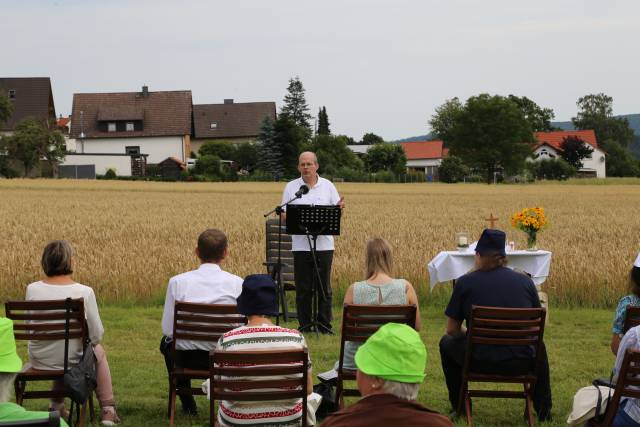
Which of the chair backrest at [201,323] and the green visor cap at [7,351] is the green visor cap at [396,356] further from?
the chair backrest at [201,323]

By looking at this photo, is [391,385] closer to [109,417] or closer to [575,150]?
[109,417]

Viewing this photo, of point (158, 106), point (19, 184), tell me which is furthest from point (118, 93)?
point (19, 184)

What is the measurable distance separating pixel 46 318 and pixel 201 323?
102 centimetres

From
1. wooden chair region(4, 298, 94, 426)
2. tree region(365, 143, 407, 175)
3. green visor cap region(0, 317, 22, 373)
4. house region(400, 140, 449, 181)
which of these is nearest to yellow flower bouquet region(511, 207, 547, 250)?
wooden chair region(4, 298, 94, 426)

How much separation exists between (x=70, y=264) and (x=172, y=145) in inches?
4051

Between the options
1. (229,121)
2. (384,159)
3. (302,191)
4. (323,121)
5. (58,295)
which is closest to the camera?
(58,295)

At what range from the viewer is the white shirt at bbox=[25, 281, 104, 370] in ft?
20.2

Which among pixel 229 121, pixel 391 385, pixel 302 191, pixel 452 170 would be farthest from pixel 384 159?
pixel 391 385

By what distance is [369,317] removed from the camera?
6.23m

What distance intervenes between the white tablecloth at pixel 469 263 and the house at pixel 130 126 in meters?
97.7

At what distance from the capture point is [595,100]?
6398 inches

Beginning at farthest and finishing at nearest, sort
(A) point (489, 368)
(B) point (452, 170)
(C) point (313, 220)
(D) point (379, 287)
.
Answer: (B) point (452, 170) < (C) point (313, 220) < (D) point (379, 287) < (A) point (489, 368)

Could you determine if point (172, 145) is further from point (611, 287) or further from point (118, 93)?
point (611, 287)

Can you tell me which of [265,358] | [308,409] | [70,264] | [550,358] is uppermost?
[70,264]
